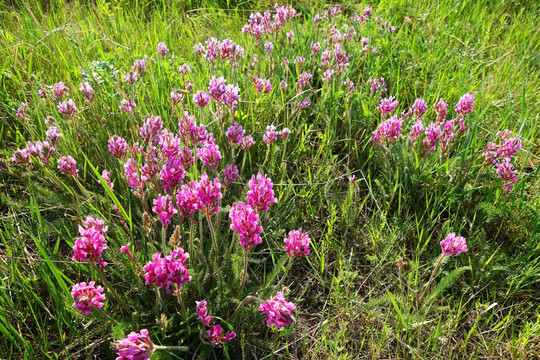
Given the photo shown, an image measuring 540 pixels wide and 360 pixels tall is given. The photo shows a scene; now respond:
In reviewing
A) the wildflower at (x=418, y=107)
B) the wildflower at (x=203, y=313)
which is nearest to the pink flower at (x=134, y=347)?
the wildflower at (x=203, y=313)

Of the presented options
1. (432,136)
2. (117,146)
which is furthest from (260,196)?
(432,136)

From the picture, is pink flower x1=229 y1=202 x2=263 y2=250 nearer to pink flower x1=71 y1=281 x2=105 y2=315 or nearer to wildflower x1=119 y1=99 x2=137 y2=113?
pink flower x1=71 y1=281 x2=105 y2=315

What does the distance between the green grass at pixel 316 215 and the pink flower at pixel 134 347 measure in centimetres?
30

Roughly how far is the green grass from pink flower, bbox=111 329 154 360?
0.98 feet

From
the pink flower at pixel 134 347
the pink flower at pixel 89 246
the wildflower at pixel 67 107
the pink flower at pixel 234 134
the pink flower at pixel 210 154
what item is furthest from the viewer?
the wildflower at pixel 67 107

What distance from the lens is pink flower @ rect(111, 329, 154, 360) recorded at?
119cm

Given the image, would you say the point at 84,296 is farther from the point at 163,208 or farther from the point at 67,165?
the point at 67,165

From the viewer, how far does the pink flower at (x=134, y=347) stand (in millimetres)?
1189

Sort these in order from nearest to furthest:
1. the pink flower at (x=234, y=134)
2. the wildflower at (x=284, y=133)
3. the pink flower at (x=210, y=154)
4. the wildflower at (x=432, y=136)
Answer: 1. the pink flower at (x=210, y=154)
2. the pink flower at (x=234, y=134)
3. the wildflower at (x=284, y=133)
4. the wildflower at (x=432, y=136)

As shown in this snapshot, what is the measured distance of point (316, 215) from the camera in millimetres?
2320

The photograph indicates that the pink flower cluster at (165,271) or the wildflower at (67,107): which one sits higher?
the wildflower at (67,107)

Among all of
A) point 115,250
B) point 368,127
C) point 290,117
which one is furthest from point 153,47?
point 115,250

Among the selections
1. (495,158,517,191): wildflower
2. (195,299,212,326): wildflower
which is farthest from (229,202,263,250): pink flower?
(495,158,517,191): wildflower

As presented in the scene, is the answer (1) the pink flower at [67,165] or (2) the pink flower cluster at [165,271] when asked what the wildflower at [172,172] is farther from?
(1) the pink flower at [67,165]
